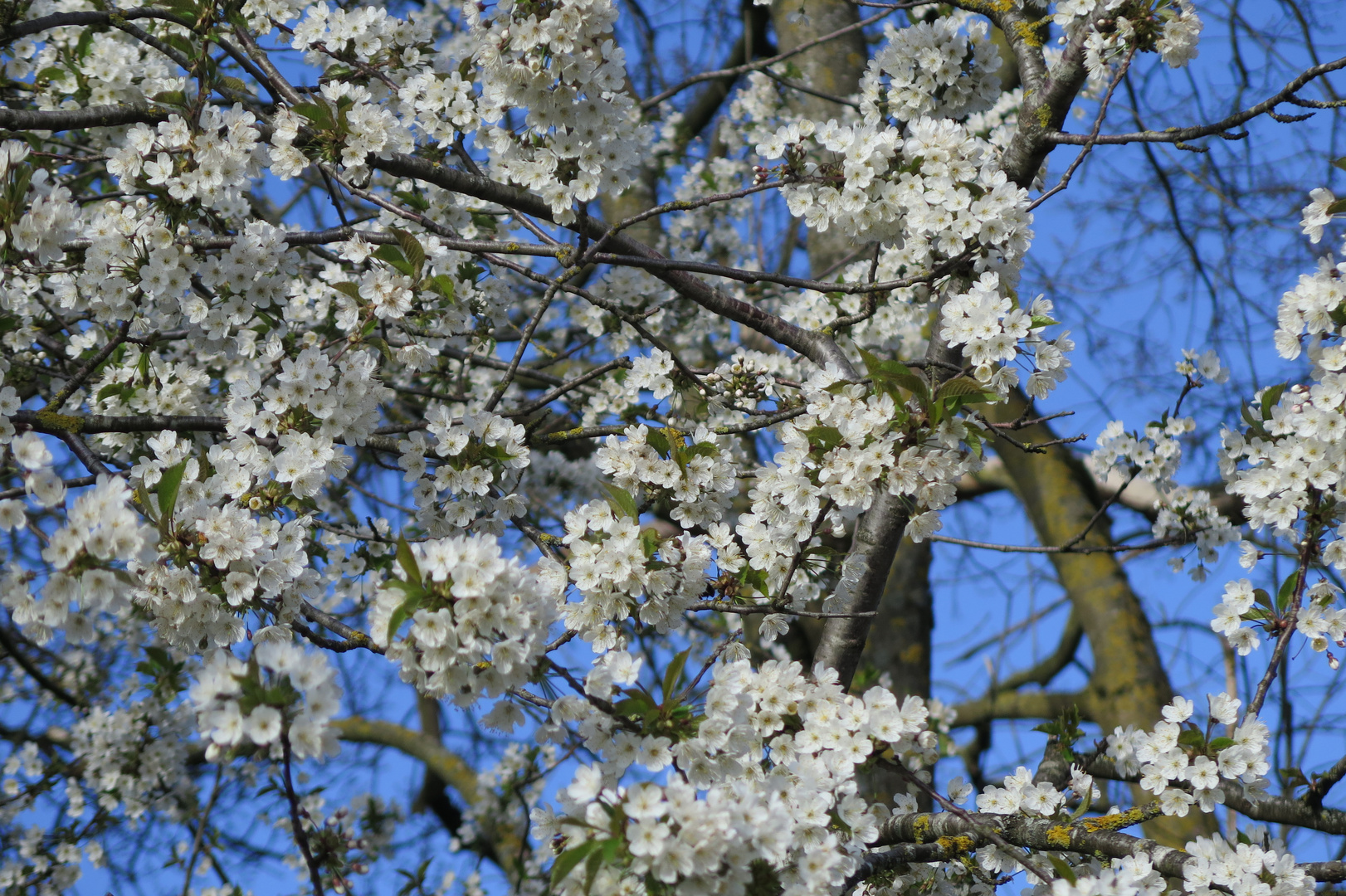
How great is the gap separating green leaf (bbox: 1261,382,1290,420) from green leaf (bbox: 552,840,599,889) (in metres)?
1.89

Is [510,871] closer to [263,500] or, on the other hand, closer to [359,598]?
[359,598]

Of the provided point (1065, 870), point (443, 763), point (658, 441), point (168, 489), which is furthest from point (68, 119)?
point (443, 763)

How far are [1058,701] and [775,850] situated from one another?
5.48 metres

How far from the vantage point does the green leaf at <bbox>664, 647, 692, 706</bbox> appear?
1851mm

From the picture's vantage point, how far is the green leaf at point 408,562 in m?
1.66

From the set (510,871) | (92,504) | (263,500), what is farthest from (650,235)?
(92,504)

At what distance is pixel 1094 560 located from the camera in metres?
6.00

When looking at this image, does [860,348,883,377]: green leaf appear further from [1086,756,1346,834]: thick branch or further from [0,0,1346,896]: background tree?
[1086,756,1346,834]: thick branch

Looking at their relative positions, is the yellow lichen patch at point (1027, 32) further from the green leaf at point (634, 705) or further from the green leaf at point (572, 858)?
the green leaf at point (572, 858)

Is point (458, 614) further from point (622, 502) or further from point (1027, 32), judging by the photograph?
point (1027, 32)

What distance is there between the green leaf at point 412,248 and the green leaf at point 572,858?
4.57 ft

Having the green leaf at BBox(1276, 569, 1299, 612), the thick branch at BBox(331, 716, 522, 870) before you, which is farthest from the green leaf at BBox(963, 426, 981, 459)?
the thick branch at BBox(331, 716, 522, 870)

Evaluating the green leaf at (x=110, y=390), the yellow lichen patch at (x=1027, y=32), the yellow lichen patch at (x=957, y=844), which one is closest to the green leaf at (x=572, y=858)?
the yellow lichen patch at (x=957, y=844)

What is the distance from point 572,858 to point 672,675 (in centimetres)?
37
